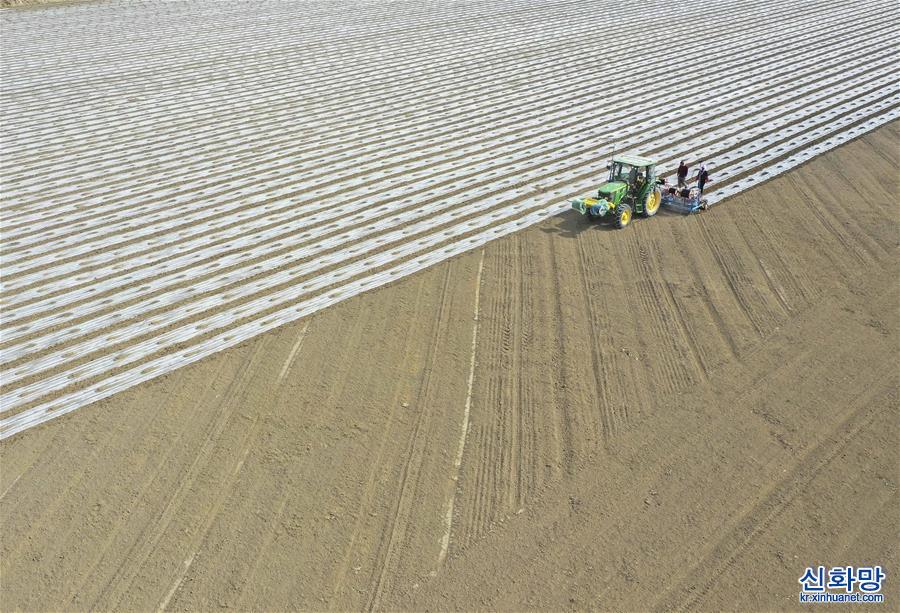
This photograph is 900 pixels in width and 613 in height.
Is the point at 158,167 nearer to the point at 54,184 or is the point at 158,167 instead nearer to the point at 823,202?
the point at 54,184

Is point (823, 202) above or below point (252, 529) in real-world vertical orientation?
below

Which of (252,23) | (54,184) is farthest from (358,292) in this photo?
(252,23)

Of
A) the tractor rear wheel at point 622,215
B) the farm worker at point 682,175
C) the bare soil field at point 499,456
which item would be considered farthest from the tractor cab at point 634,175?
the bare soil field at point 499,456

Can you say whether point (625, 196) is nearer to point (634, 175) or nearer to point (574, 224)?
point (634, 175)

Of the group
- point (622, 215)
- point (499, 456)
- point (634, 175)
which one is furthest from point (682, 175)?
point (499, 456)

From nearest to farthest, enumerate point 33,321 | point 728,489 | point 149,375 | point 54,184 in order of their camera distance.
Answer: point 728,489, point 149,375, point 33,321, point 54,184
